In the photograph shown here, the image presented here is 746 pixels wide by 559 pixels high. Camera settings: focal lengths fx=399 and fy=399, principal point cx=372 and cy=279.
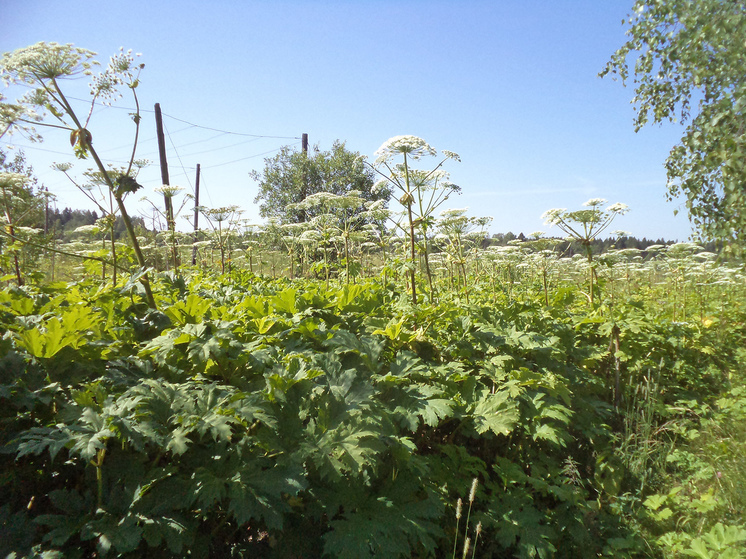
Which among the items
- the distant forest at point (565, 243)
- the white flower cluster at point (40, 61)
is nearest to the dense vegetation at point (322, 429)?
the white flower cluster at point (40, 61)

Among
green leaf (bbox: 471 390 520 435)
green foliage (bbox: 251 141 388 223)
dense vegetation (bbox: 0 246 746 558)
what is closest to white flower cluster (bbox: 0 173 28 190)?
dense vegetation (bbox: 0 246 746 558)

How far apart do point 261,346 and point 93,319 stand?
88 centimetres

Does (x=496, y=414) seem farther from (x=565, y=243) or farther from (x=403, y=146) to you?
(x=565, y=243)

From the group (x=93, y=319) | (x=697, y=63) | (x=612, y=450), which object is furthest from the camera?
(x=697, y=63)

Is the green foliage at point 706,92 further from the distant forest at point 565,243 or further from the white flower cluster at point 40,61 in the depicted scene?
the white flower cluster at point 40,61

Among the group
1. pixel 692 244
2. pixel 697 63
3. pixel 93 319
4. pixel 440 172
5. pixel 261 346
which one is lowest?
pixel 261 346

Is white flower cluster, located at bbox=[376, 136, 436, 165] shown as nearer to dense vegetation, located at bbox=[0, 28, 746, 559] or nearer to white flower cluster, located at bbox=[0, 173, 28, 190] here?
dense vegetation, located at bbox=[0, 28, 746, 559]

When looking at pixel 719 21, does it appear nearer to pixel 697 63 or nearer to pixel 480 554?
pixel 697 63

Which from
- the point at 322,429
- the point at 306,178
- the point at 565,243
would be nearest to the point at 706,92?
the point at 565,243

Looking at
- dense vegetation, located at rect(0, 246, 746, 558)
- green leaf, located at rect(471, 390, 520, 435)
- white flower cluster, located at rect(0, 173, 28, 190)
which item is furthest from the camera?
white flower cluster, located at rect(0, 173, 28, 190)

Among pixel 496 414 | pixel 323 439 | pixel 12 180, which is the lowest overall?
pixel 496 414

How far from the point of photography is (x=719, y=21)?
4.75 metres

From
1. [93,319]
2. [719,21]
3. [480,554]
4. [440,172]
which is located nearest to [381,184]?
[440,172]

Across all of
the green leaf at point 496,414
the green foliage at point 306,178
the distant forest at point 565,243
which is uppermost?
the green foliage at point 306,178
